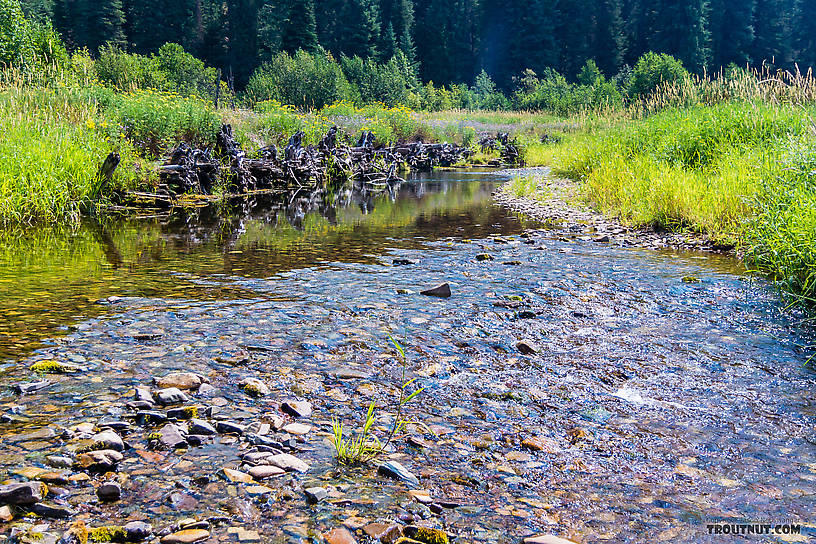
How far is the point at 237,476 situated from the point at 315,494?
0.33 m

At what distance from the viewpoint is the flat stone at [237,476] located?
2.31m

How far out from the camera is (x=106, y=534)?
193cm

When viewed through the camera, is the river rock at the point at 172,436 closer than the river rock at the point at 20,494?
No

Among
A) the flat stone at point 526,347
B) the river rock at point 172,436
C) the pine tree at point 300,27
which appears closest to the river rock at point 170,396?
the river rock at point 172,436

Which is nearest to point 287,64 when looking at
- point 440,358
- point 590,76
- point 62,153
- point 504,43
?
point 590,76

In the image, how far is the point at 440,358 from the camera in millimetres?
3773

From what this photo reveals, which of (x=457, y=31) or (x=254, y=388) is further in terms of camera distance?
(x=457, y=31)

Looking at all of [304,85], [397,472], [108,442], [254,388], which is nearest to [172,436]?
[108,442]

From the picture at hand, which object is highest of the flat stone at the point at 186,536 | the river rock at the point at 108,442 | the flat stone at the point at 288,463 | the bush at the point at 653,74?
the bush at the point at 653,74

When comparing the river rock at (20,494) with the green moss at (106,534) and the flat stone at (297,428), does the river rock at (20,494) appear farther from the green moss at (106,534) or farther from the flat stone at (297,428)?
the flat stone at (297,428)

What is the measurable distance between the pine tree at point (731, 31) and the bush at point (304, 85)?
51.0 meters

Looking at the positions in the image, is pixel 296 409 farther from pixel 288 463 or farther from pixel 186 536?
pixel 186 536

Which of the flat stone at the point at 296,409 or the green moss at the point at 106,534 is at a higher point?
the green moss at the point at 106,534

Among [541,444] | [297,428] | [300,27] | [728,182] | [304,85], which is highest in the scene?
[300,27]
